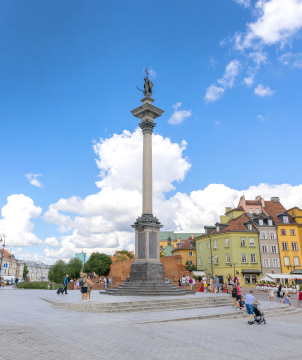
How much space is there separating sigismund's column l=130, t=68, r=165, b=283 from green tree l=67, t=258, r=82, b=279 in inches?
2732

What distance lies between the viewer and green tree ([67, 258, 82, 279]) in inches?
3494

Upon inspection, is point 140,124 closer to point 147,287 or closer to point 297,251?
point 147,287

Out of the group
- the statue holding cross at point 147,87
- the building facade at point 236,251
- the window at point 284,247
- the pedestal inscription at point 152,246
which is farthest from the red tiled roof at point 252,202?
the pedestal inscription at point 152,246

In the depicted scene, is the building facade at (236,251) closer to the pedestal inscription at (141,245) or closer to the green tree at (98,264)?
the pedestal inscription at (141,245)

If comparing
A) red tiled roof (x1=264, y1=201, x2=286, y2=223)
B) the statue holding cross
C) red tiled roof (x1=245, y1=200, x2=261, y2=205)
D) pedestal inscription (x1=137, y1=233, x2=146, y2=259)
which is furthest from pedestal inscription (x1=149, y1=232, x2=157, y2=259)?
red tiled roof (x1=245, y1=200, x2=261, y2=205)

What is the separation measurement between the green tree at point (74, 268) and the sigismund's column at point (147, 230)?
6939 cm

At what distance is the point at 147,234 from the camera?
2452 centimetres

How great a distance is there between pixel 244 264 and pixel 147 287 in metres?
35.0

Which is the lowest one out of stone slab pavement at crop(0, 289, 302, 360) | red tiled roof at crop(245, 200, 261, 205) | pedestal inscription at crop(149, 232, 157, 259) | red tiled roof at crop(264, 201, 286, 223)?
stone slab pavement at crop(0, 289, 302, 360)

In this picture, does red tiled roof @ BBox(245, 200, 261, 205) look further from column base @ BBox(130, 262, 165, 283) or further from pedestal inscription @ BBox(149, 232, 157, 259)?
column base @ BBox(130, 262, 165, 283)

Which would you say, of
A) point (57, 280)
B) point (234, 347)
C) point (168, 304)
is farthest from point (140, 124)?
point (57, 280)

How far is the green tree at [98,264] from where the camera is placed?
279 ft

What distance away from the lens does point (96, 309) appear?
15492mm

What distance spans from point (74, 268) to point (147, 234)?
72403 millimetres
